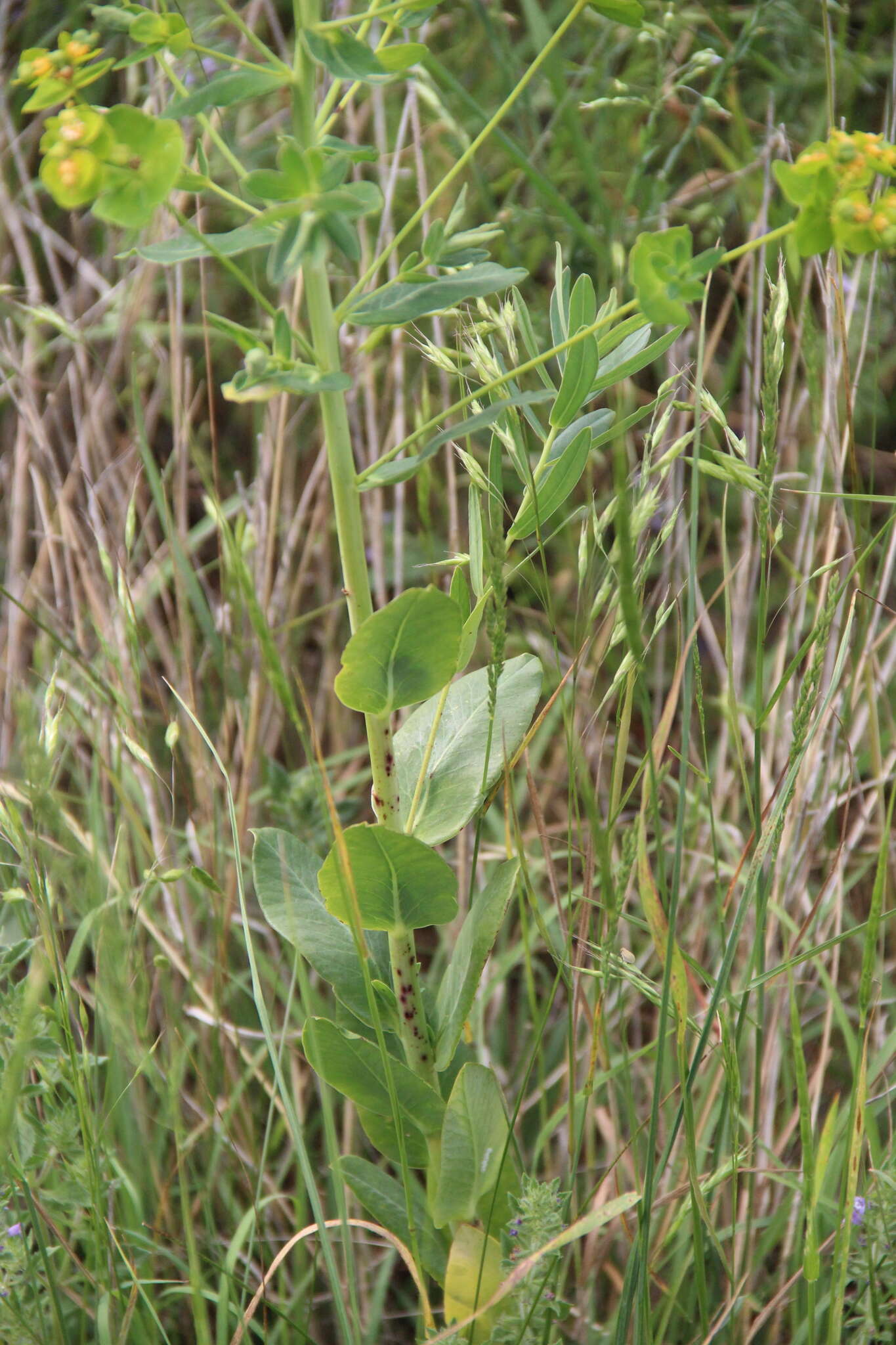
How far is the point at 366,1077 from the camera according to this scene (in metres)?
0.93

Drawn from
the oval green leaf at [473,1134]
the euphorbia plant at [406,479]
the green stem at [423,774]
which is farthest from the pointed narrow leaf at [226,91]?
the oval green leaf at [473,1134]

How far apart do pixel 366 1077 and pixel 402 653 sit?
0.38 meters

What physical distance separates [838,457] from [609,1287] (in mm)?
1073

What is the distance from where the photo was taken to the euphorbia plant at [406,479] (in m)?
0.71

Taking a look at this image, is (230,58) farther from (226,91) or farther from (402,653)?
(402,653)

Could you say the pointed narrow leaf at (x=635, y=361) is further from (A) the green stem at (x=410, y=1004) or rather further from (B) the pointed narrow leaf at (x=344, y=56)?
(A) the green stem at (x=410, y=1004)

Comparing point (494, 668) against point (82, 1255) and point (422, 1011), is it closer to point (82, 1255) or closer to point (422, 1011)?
point (422, 1011)

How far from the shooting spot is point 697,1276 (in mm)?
874

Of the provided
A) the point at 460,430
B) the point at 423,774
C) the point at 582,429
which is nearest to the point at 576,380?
the point at 582,429

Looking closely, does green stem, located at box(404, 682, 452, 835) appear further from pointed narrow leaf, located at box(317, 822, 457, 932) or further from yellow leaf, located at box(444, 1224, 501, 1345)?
yellow leaf, located at box(444, 1224, 501, 1345)

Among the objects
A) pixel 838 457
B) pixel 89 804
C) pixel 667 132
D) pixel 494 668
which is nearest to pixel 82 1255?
pixel 89 804

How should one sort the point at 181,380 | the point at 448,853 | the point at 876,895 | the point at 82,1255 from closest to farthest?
the point at 876,895 → the point at 82,1255 → the point at 448,853 → the point at 181,380

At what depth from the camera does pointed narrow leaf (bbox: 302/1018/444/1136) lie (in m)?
0.90

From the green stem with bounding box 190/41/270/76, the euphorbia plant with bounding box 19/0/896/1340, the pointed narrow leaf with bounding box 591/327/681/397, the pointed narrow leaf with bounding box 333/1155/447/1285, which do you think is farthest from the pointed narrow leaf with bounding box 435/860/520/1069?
the green stem with bounding box 190/41/270/76
